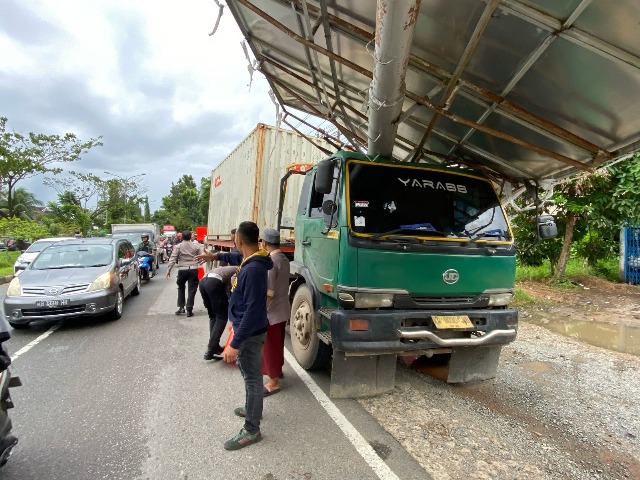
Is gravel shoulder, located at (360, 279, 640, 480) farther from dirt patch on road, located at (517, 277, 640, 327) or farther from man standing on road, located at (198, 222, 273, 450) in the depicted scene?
dirt patch on road, located at (517, 277, 640, 327)

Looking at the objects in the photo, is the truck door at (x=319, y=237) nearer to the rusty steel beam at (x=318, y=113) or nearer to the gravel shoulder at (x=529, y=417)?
the rusty steel beam at (x=318, y=113)

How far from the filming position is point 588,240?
11109 millimetres

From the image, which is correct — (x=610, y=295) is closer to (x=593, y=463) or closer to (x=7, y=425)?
(x=593, y=463)

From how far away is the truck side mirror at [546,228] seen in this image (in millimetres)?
4449

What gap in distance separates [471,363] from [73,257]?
6822 mm

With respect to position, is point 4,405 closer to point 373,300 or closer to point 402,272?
point 373,300

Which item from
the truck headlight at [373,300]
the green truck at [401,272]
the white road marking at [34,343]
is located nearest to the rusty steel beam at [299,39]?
the green truck at [401,272]

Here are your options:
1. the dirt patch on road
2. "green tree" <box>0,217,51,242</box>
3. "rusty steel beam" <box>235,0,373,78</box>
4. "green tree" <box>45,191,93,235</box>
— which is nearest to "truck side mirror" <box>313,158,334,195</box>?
"rusty steel beam" <box>235,0,373,78</box>

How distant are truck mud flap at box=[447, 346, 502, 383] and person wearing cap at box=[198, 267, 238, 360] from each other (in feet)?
8.78

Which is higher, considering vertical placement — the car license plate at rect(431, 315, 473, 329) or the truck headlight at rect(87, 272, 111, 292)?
the car license plate at rect(431, 315, 473, 329)

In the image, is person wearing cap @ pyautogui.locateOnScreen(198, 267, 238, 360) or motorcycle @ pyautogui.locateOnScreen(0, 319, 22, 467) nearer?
motorcycle @ pyautogui.locateOnScreen(0, 319, 22, 467)

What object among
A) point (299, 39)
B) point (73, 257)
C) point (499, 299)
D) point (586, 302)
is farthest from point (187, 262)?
point (586, 302)

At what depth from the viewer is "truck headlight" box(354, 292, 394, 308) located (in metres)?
3.38

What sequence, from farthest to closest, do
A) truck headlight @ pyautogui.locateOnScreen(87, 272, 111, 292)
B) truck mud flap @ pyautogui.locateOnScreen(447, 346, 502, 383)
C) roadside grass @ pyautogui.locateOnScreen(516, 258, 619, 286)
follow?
roadside grass @ pyautogui.locateOnScreen(516, 258, 619, 286) < truck headlight @ pyautogui.locateOnScreen(87, 272, 111, 292) < truck mud flap @ pyautogui.locateOnScreen(447, 346, 502, 383)
